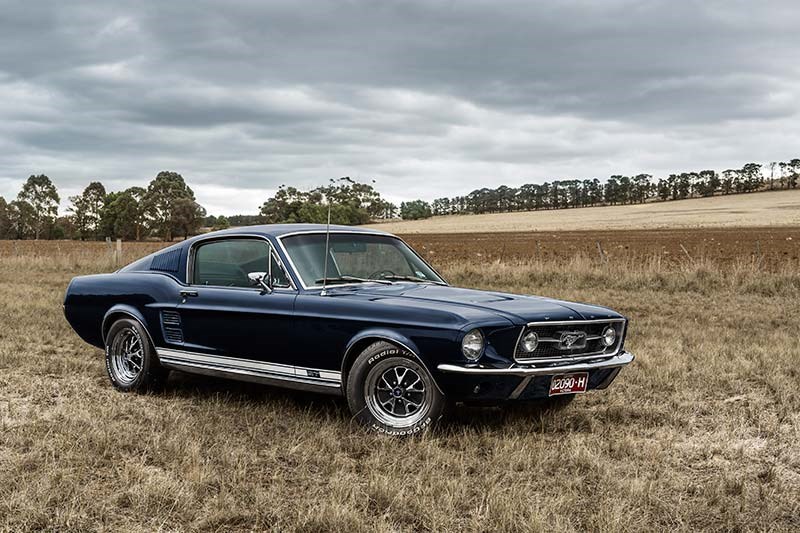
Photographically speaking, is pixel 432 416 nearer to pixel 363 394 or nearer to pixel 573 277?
pixel 363 394

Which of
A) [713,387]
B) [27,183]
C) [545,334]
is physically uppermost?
[27,183]

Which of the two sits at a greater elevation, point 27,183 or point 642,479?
point 27,183

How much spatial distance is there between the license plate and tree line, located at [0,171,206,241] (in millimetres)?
51019

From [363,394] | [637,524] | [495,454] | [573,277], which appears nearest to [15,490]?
[363,394]

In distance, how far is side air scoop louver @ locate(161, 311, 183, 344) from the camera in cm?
649

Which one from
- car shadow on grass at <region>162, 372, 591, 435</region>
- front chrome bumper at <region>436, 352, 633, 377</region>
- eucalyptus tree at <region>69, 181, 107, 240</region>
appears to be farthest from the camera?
eucalyptus tree at <region>69, 181, 107, 240</region>

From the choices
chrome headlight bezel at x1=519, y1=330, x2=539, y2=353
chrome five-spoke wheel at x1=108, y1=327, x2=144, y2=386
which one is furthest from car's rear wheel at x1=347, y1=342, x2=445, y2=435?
chrome five-spoke wheel at x1=108, y1=327, x2=144, y2=386

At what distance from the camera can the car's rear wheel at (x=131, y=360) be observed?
6688mm

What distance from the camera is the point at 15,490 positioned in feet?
13.5

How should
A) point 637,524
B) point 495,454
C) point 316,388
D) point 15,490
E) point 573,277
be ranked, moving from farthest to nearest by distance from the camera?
point 573,277 → point 316,388 → point 495,454 → point 15,490 → point 637,524

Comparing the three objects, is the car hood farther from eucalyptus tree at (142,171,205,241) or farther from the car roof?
eucalyptus tree at (142,171,205,241)

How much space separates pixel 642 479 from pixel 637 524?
661 mm

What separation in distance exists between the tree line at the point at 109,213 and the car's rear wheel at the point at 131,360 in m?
48.6

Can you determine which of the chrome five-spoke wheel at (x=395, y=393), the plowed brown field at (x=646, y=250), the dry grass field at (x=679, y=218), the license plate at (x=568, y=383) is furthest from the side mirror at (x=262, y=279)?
the dry grass field at (x=679, y=218)
